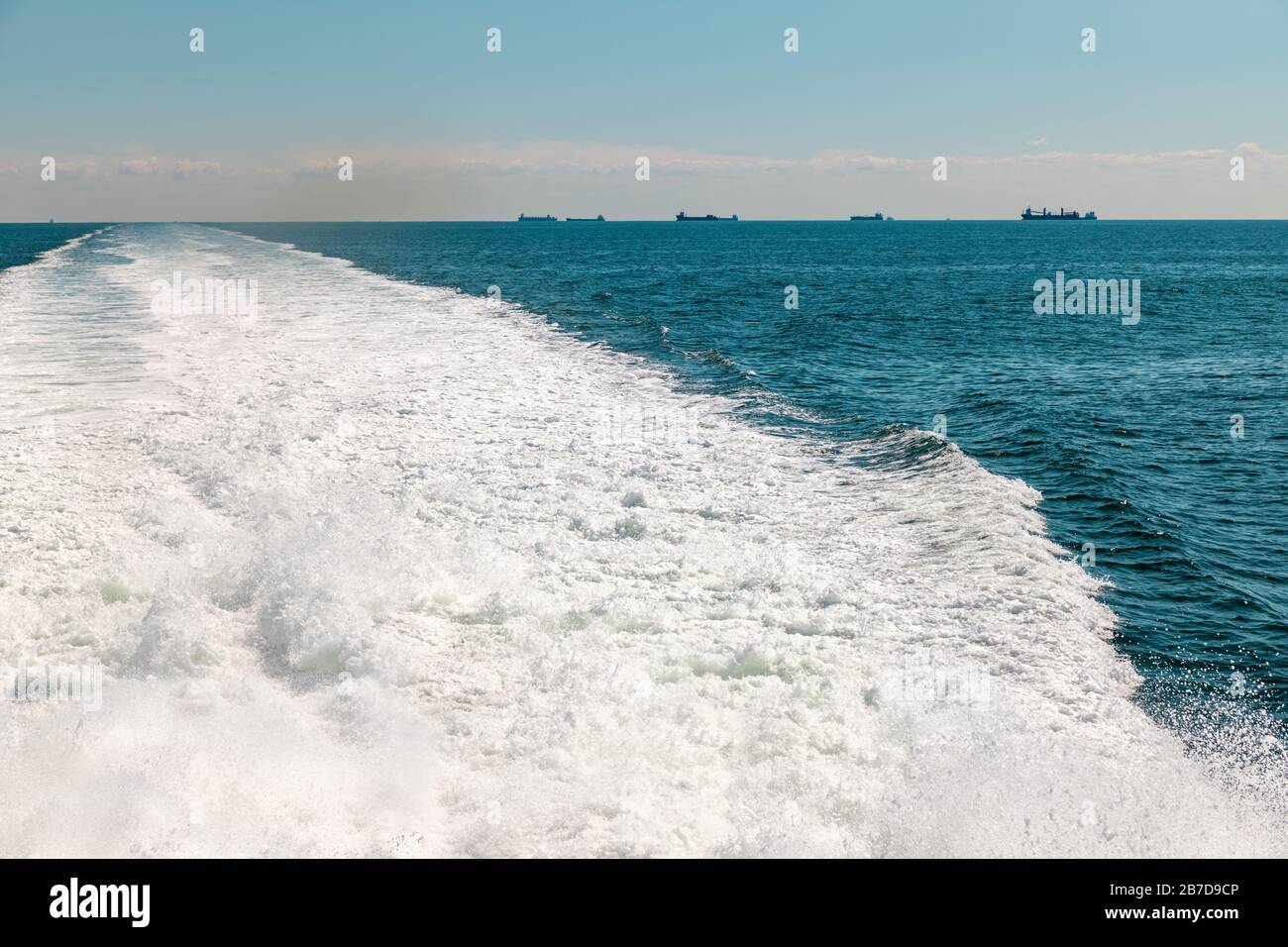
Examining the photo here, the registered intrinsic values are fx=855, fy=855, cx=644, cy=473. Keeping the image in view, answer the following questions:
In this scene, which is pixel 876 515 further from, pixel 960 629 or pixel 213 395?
pixel 213 395

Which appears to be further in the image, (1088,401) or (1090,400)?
(1090,400)

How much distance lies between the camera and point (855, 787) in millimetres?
7488

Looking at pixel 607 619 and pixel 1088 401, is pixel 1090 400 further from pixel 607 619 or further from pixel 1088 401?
pixel 607 619

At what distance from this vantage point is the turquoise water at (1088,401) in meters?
12.0

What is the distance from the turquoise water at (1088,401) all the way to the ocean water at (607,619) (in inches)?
6.3

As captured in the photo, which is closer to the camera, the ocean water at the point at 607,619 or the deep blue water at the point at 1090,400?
the ocean water at the point at 607,619

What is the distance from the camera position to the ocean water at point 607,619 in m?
7.06

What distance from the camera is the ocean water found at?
7.06m

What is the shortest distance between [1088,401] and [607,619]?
20.3 m

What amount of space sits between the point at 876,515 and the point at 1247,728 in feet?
21.9

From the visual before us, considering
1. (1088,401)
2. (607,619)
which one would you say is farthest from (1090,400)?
(607,619)

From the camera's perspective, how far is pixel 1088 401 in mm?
25266
